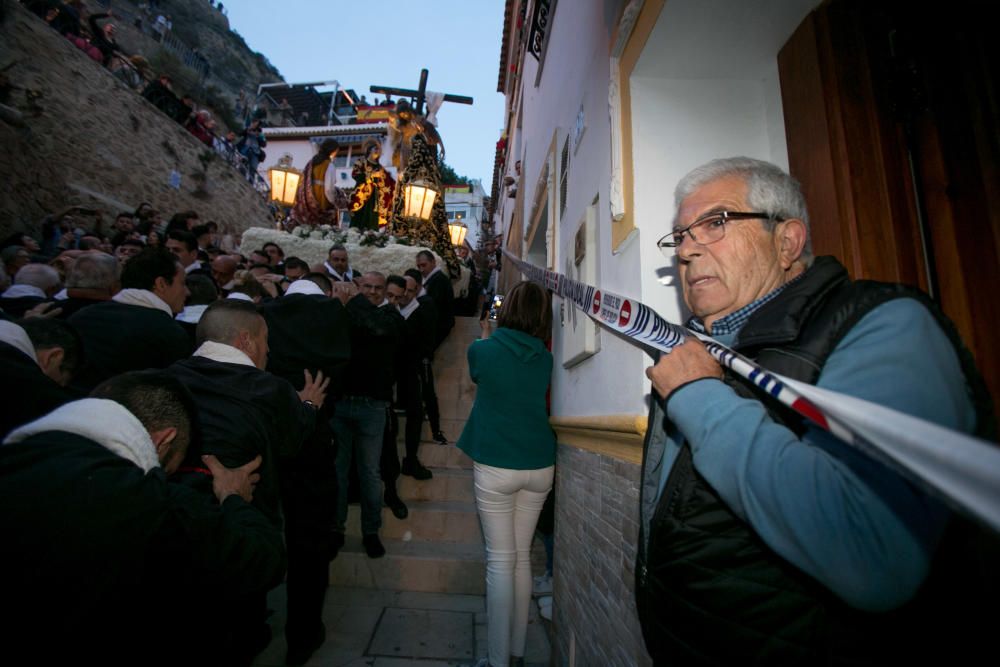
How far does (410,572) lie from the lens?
3.70m

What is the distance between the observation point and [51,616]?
962mm

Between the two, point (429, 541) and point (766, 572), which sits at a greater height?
point (766, 572)

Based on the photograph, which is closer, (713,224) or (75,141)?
(713,224)

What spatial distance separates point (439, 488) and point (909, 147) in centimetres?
418

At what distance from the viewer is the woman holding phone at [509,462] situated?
8.11 feet

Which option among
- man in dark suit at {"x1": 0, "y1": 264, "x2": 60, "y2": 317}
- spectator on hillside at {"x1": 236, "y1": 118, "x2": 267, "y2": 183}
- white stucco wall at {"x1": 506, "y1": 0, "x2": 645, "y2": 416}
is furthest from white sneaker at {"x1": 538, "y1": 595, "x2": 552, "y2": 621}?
spectator on hillside at {"x1": 236, "y1": 118, "x2": 267, "y2": 183}

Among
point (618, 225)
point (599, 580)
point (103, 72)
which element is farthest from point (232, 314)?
point (103, 72)

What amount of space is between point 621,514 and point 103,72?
1744 cm

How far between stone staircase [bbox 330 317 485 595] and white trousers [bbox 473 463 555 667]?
50.1 inches

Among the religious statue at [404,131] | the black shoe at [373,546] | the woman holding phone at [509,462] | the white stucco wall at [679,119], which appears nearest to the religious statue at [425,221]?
the religious statue at [404,131]

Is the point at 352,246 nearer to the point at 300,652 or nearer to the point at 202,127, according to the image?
the point at 300,652

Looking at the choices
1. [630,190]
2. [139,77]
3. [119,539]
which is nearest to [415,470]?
[630,190]

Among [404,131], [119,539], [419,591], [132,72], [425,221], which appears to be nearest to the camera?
[119,539]

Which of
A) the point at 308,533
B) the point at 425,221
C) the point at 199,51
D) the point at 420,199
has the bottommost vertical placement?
the point at 308,533
